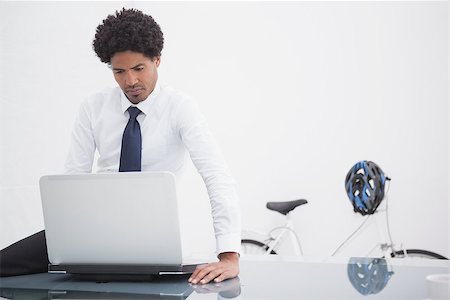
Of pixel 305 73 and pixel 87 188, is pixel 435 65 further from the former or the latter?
pixel 87 188

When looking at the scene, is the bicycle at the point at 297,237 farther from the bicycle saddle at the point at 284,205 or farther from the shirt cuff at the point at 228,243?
the shirt cuff at the point at 228,243

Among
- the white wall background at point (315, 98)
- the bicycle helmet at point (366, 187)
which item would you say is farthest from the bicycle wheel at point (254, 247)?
the bicycle helmet at point (366, 187)

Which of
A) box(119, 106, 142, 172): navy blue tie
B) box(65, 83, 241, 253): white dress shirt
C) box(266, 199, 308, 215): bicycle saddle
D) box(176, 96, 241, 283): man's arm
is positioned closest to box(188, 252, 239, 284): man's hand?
box(176, 96, 241, 283): man's arm

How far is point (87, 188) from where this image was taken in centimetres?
122

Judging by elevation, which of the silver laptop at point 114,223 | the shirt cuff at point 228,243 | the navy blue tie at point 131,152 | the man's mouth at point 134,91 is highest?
the man's mouth at point 134,91

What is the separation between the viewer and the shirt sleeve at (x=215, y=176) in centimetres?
146

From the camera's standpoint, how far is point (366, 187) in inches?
127

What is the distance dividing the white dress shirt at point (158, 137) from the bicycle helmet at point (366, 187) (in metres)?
1.72

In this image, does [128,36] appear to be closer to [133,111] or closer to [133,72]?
[133,72]

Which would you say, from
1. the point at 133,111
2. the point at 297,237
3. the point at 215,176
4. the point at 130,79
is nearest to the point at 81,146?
the point at 133,111

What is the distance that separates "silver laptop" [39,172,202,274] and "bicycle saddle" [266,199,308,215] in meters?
2.35

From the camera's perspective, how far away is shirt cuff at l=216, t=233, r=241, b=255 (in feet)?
4.62

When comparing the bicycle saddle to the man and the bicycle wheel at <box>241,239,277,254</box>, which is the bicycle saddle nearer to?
the bicycle wheel at <box>241,239,277,254</box>

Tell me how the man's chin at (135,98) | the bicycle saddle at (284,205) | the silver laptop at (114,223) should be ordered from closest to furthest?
the silver laptop at (114,223) → the man's chin at (135,98) → the bicycle saddle at (284,205)
